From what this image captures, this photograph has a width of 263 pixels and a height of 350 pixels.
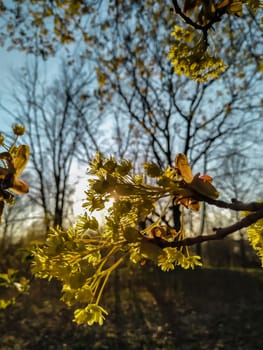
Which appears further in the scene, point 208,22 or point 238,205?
point 208,22

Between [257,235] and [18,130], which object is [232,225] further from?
[18,130]

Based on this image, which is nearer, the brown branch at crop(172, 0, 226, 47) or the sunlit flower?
the sunlit flower

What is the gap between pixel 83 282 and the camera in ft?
1.73

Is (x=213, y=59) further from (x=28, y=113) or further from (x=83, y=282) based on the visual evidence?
(x=28, y=113)

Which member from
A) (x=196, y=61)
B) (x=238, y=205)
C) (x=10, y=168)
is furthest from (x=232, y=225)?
(x=196, y=61)

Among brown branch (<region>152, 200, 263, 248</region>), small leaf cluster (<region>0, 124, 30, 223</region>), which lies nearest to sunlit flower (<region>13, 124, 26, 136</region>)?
small leaf cluster (<region>0, 124, 30, 223</region>)

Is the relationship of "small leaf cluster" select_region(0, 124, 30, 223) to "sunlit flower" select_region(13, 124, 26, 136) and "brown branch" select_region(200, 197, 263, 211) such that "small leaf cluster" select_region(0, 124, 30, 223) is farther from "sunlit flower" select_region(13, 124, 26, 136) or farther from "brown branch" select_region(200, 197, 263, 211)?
"brown branch" select_region(200, 197, 263, 211)

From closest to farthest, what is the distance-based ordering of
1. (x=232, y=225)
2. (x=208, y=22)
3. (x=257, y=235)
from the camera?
(x=232, y=225) < (x=257, y=235) < (x=208, y=22)

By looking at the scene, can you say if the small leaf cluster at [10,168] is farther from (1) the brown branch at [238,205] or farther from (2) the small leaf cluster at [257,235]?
(2) the small leaf cluster at [257,235]

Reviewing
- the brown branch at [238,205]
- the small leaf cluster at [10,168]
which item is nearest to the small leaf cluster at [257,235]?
the brown branch at [238,205]

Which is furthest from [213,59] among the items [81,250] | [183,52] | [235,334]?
[235,334]

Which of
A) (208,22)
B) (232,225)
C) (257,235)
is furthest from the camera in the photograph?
(208,22)

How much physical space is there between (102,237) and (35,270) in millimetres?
130

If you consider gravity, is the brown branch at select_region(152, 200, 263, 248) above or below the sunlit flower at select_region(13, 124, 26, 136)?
below
